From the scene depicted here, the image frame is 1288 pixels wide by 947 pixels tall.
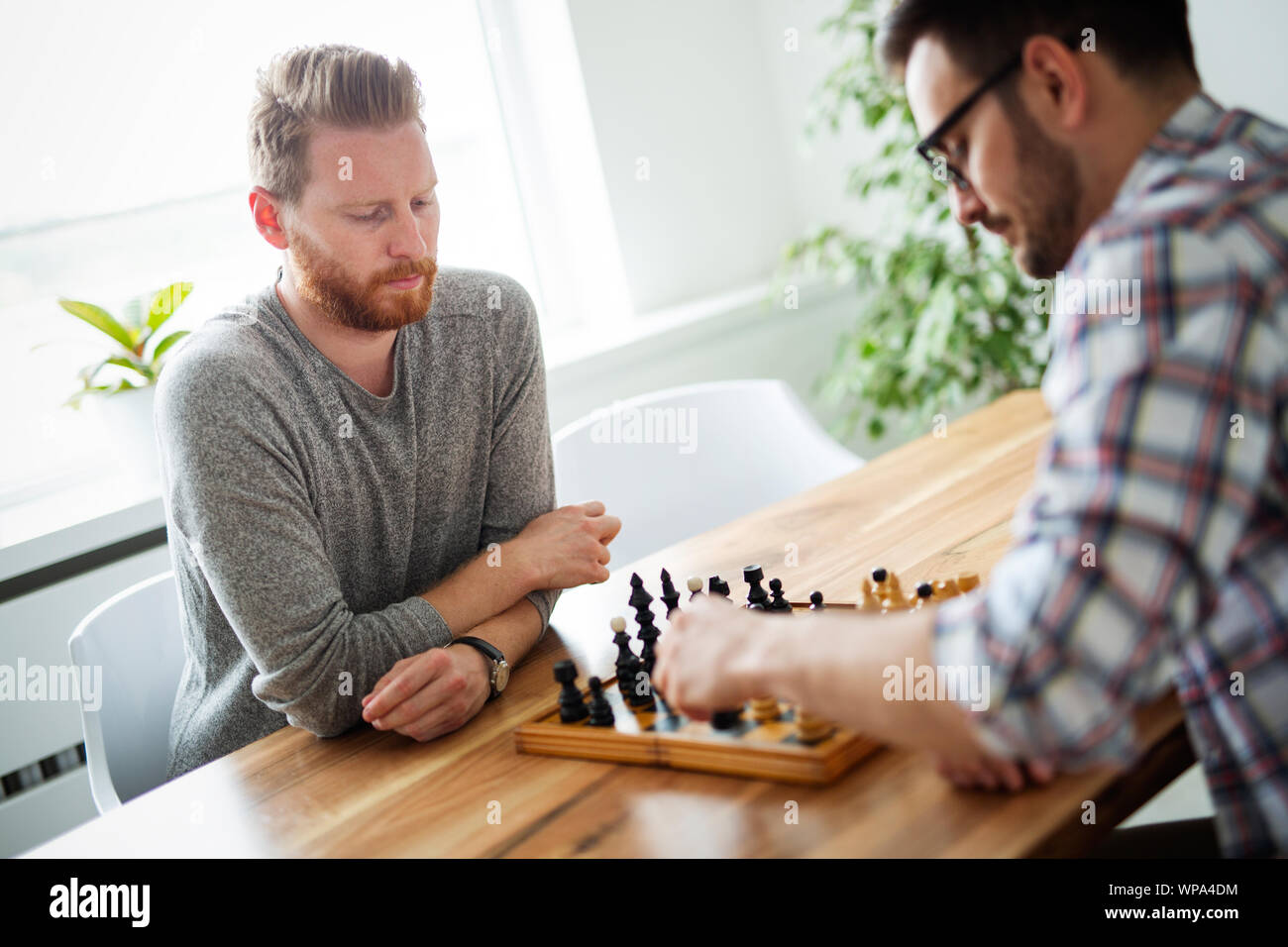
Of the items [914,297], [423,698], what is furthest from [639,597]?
[914,297]

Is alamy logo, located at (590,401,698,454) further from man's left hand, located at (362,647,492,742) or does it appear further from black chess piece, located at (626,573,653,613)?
man's left hand, located at (362,647,492,742)

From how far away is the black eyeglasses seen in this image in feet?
3.40

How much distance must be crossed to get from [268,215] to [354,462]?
1.43ft

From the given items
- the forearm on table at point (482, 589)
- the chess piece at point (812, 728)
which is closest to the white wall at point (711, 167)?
the forearm on table at point (482, 589)

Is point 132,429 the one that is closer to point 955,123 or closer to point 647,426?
point 647,426

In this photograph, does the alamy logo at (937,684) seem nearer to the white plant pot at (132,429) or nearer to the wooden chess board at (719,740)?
the wooden chess board at (719,740)

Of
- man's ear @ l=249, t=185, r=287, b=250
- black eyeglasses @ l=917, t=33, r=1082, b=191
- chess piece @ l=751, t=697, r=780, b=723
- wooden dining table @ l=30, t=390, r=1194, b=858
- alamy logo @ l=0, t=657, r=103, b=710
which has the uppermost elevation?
man's ear @ l=249, t=185, r=287, b=250

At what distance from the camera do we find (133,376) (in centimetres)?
263

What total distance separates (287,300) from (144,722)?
0.72 meters

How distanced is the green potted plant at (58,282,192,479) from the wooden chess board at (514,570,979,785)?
164 cm

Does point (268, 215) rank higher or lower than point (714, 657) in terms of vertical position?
higher

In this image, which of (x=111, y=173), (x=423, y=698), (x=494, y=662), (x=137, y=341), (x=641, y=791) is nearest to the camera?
(x=641, y=791)

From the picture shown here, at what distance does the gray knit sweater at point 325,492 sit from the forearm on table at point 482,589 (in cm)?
4

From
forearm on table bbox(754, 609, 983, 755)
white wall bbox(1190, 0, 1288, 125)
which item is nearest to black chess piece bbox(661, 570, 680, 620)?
forearm on table bbox(754, 609, 983, 755)
